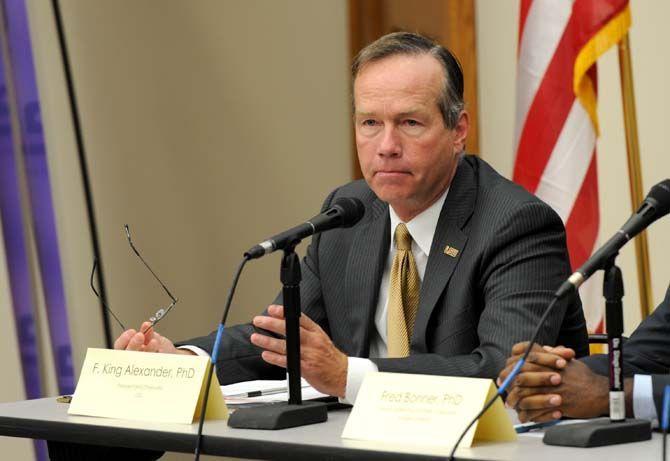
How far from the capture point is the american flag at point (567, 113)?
150 inches

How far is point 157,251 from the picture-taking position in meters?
4.71

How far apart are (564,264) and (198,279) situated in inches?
96.4

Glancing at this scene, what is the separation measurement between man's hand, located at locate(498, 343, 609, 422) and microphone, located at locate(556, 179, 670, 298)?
0.29 meters

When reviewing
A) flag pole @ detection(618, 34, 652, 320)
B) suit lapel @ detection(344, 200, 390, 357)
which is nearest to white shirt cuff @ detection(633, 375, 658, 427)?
suit lapel @ detection(344, 200, 390, 357)

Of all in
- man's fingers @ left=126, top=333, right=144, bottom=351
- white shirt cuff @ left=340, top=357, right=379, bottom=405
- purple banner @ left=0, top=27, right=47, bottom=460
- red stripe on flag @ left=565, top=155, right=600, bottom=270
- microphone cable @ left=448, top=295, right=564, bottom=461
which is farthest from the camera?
purple banner @ left=0, top=27, right=47, bottom=460

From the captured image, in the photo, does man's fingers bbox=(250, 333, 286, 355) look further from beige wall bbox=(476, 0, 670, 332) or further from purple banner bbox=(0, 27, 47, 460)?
beige wall bbox=(476, 0, 670, 332)

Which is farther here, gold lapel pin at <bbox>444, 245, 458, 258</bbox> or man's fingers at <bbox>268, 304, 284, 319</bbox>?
gold lapel pin at <bbox>444, 245, 458, 258</bbox>

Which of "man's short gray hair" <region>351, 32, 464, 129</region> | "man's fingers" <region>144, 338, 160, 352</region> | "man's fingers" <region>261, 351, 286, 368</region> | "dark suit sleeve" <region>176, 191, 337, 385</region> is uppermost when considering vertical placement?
"man's short gray hair" <region>351, 32, 464, 129</region>

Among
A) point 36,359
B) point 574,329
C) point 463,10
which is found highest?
point 463,10

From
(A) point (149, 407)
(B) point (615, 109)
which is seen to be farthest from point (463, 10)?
(A) point (149, 407)

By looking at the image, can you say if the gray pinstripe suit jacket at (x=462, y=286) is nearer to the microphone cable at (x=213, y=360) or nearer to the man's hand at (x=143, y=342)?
the man's hand at (x=143, y=342)


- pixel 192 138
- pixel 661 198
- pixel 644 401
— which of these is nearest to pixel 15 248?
pixel 192 138

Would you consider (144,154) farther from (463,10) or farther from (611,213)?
(611,213)

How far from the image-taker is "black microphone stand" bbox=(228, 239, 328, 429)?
2117 mm
